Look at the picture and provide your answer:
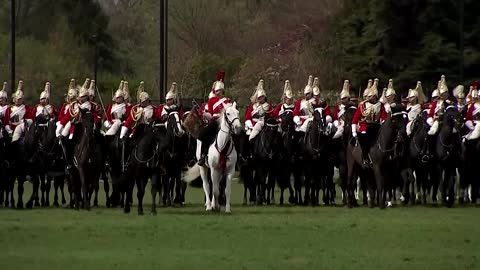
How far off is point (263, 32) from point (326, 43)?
12848 mm

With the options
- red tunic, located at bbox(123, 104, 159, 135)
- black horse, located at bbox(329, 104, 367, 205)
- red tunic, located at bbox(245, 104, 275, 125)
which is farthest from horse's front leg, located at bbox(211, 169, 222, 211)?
red tunic, located at bbox(245, 104, 275, 125)

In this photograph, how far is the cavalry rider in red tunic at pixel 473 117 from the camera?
36.0 metres

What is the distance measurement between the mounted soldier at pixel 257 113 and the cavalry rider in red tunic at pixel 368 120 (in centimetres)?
301

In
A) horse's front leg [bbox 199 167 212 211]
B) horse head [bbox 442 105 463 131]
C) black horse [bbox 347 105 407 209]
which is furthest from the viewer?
horse head [bbox 442 105 463 131]

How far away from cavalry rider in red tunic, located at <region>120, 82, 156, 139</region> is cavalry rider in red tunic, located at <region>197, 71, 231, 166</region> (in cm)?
113

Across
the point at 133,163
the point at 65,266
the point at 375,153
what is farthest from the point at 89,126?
the point at 65,266

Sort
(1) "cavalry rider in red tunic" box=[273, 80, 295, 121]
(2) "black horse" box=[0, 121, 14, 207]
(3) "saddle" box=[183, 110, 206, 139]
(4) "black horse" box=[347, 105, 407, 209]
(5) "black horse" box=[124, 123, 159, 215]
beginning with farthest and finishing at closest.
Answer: (1) "cavalry rider in red tunic" box=[273, 80, 295, 121] → (2) "black horse" box=[0, 121, 14, 207] → (4) "black horse" box=[347, 105, 407, 209] → (3) "saddle" box=[183, 110, 206, 139] → (5) "black horse" box=[124, 123, 159, 215]

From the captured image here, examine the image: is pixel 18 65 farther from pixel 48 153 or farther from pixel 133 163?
pixel 133 163

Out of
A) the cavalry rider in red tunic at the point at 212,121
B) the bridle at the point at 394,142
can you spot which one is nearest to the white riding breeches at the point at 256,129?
the bridle at the point at 394,142

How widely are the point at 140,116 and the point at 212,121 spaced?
57.7 inches

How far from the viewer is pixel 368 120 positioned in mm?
34938

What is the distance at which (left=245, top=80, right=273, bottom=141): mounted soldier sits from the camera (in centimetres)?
3750

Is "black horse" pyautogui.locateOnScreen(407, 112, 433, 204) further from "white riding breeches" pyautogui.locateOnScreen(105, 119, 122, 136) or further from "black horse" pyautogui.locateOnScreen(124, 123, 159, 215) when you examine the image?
"black horse" pyautogui.locateOnScreen(124, 123, 159, 215)

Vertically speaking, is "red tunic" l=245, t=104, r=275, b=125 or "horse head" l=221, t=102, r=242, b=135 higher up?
"red tunic" l=245, t=104, r=275, b=125
